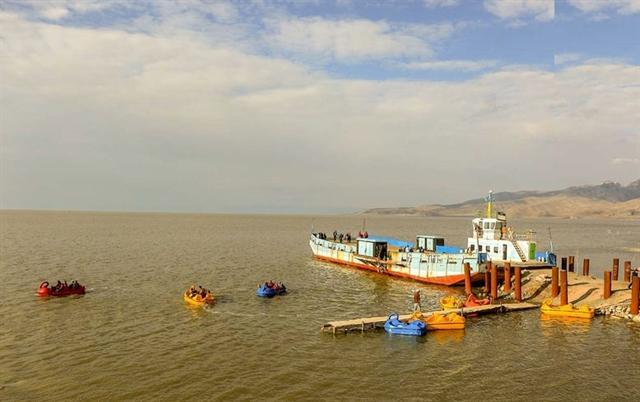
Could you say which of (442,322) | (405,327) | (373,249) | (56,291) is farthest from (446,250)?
(56,291)

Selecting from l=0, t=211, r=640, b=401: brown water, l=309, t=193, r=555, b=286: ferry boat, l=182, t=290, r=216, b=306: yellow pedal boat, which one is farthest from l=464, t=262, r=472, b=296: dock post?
l=182, t=290, r=216, b=306: yellow pedal boat

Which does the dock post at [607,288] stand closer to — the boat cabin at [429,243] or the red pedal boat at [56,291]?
the boat cabin at [429,243]

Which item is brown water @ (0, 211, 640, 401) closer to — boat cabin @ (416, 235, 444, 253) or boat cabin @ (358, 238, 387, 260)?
boat cabin @ (358, 238, 387, 260)

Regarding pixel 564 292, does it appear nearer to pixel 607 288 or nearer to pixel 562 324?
pixel 607 288

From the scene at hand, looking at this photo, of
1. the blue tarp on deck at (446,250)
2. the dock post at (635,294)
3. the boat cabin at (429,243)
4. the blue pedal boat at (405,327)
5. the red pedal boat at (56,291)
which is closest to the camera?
the blue pedal boat at (405,327)

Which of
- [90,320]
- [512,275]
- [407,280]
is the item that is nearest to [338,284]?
[407,280]

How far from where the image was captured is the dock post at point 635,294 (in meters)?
34.1

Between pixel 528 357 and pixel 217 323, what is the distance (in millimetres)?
20792

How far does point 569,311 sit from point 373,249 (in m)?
30.3

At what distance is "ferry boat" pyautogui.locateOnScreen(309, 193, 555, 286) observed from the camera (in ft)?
168

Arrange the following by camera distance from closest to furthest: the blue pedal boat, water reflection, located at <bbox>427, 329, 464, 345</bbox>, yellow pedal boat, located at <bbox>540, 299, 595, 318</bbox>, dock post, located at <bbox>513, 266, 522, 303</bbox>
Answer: water reflection, located at <bbox>427, 329, 464, 345</bbox>, the blue pedal boat, yellow pedal boat, located at <bbox>540, 299, 595, 318</bbox>, dock post, located at <bbox>513, 266, 522, 303</bbox>

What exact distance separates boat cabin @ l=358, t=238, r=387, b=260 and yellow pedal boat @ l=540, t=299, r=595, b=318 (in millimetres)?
27167

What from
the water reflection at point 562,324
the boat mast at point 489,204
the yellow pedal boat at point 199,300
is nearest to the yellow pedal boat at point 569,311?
the water reflection at point 562,324

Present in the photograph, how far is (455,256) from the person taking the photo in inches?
2039
